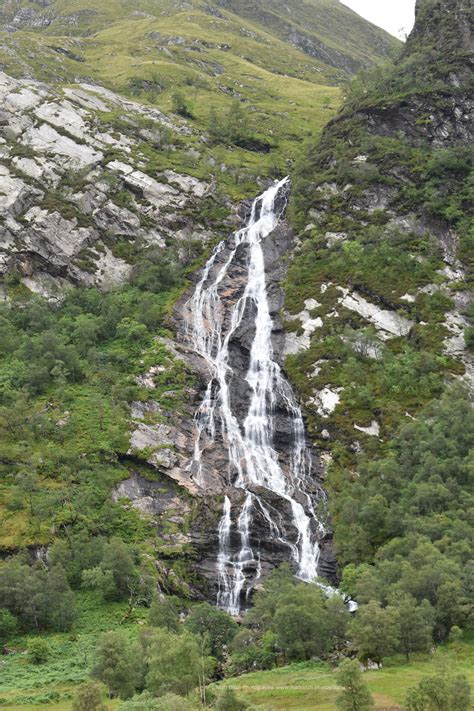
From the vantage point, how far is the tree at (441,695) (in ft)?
69.5

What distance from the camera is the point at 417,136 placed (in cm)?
9644

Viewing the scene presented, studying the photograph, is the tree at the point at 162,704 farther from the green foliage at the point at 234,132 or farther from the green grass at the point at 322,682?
the green foliage at the point at 234,132

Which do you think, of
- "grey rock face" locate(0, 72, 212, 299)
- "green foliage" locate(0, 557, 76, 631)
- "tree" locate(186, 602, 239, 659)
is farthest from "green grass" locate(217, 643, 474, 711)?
"grey rock face" locate(0, 72, 212, 299)

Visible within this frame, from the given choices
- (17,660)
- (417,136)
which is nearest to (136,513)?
(17,660)

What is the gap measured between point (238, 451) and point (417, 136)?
61.1 meters

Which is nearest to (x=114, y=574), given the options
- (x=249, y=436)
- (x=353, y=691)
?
(x=249, y=436)

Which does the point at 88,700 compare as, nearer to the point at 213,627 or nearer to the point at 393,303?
the point at 213,627

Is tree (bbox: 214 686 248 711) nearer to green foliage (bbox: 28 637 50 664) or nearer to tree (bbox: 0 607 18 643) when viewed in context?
green foliage (bbox: 28 637 50 664)

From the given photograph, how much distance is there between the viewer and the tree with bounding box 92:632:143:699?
30.5 metres

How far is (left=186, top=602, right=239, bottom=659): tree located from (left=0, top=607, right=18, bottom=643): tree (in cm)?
1154

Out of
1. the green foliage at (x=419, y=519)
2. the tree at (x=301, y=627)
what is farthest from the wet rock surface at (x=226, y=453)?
the tree at (x=301, y=627)

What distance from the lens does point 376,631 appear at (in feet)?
111

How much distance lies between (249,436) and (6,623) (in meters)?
28.8

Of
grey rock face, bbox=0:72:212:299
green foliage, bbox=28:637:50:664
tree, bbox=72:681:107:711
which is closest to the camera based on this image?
tree, bbox=72:681:107:711
